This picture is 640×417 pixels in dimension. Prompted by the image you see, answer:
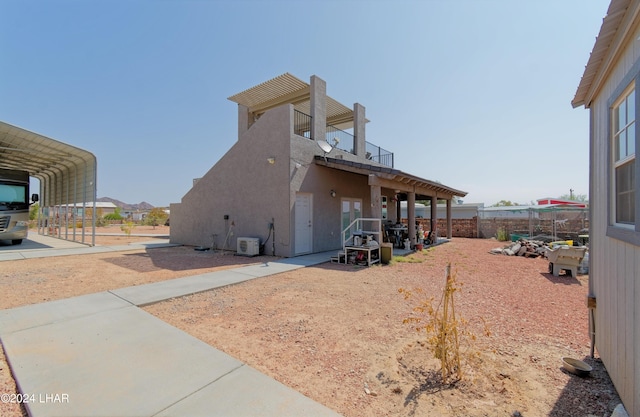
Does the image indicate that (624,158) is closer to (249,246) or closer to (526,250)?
(249,246)

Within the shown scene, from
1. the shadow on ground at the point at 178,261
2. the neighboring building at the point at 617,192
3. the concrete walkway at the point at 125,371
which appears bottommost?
the shadow on ground at the point at 178,261

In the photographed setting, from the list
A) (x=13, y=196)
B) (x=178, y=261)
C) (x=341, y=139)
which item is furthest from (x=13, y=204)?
(x=341, y=139)

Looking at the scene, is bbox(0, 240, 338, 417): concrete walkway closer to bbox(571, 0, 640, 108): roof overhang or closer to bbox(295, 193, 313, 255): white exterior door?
bbox(571, 0, 640, 108): roof overhang

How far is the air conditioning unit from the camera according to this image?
1041 cm

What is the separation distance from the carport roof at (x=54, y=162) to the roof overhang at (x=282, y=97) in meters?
7.24

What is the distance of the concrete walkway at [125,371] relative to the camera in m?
2.12

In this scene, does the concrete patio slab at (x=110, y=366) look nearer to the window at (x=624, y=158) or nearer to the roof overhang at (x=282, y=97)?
the window at (x=624, y=158)

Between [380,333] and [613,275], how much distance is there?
2.48 m

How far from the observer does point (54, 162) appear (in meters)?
14.5

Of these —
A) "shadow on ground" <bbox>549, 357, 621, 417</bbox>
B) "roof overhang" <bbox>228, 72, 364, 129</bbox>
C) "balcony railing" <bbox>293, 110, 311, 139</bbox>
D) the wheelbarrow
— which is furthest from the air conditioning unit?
the wheelbarrow

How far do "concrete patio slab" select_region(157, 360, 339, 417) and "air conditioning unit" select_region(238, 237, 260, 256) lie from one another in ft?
26.4

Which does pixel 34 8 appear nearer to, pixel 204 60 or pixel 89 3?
pixel 89 3

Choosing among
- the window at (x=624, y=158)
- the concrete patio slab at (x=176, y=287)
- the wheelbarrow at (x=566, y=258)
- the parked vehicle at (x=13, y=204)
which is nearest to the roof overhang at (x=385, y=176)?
the wheelbarrow at (x=566, y=258)

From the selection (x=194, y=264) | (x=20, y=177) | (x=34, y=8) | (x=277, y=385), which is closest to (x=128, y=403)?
(x=277, y=385)
